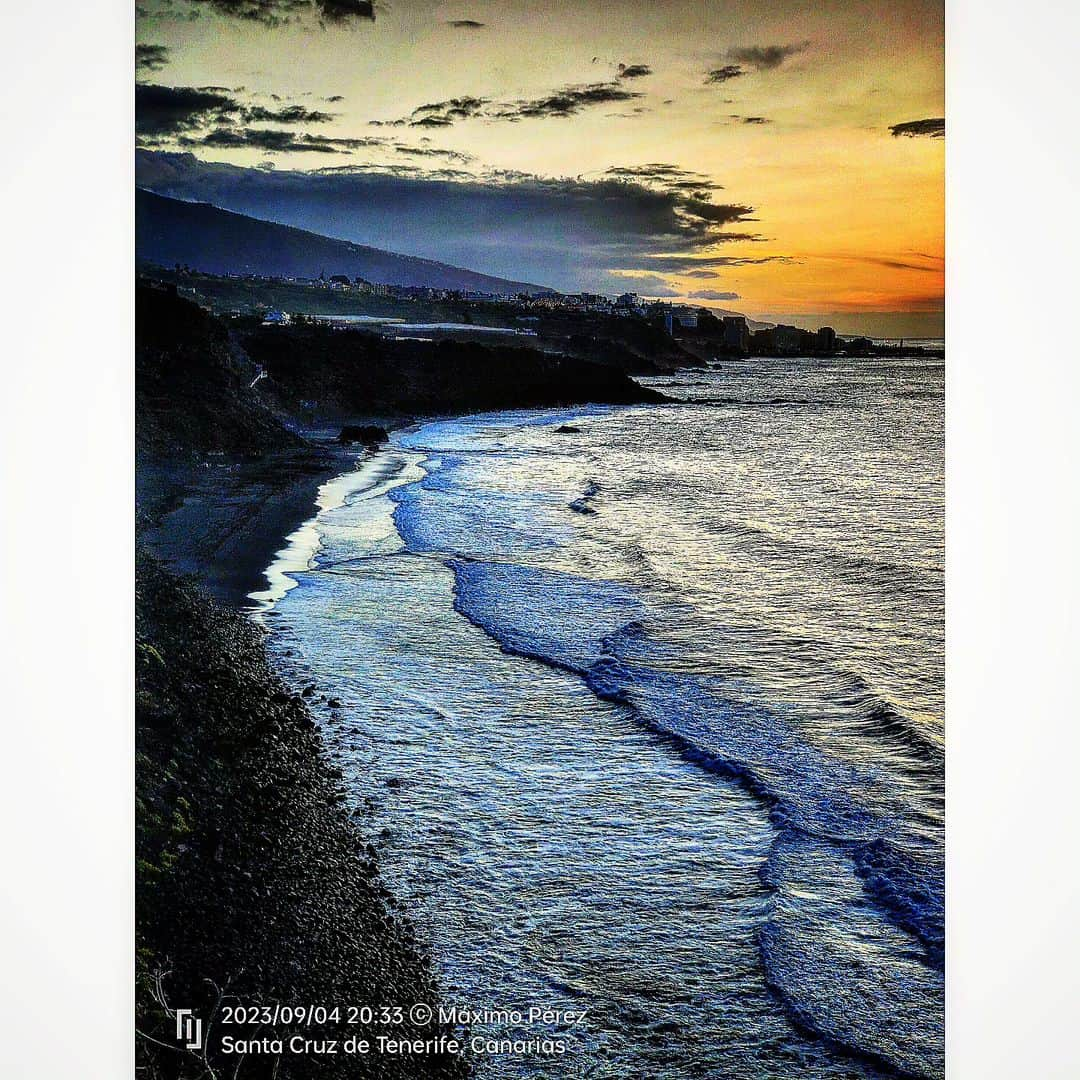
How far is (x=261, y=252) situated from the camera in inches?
103

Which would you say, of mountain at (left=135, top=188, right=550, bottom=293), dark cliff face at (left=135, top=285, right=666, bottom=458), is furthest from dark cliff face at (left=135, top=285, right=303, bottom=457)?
mountain at (left=135, top=188, right=550, bottom=293)

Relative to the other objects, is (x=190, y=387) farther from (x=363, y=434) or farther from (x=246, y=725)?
(x=246, y=725)

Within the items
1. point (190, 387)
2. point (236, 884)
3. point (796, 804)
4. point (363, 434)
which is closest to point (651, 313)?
point (363, 434)

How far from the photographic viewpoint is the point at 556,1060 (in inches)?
91.5

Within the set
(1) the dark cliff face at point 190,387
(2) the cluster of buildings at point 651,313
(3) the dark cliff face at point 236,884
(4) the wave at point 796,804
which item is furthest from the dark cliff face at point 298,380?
(4) the wave at point 796,804

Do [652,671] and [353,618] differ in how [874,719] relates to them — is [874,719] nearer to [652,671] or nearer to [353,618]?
[652,671]

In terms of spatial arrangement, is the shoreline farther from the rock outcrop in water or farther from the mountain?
the mountain

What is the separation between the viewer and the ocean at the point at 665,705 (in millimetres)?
2338

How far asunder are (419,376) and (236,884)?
4.49 feet

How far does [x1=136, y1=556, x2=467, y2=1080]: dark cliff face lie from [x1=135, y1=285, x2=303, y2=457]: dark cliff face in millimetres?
338

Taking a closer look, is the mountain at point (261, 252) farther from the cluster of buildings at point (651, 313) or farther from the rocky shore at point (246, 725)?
the rocky shore at point (246, 725)

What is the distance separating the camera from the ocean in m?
2.34
